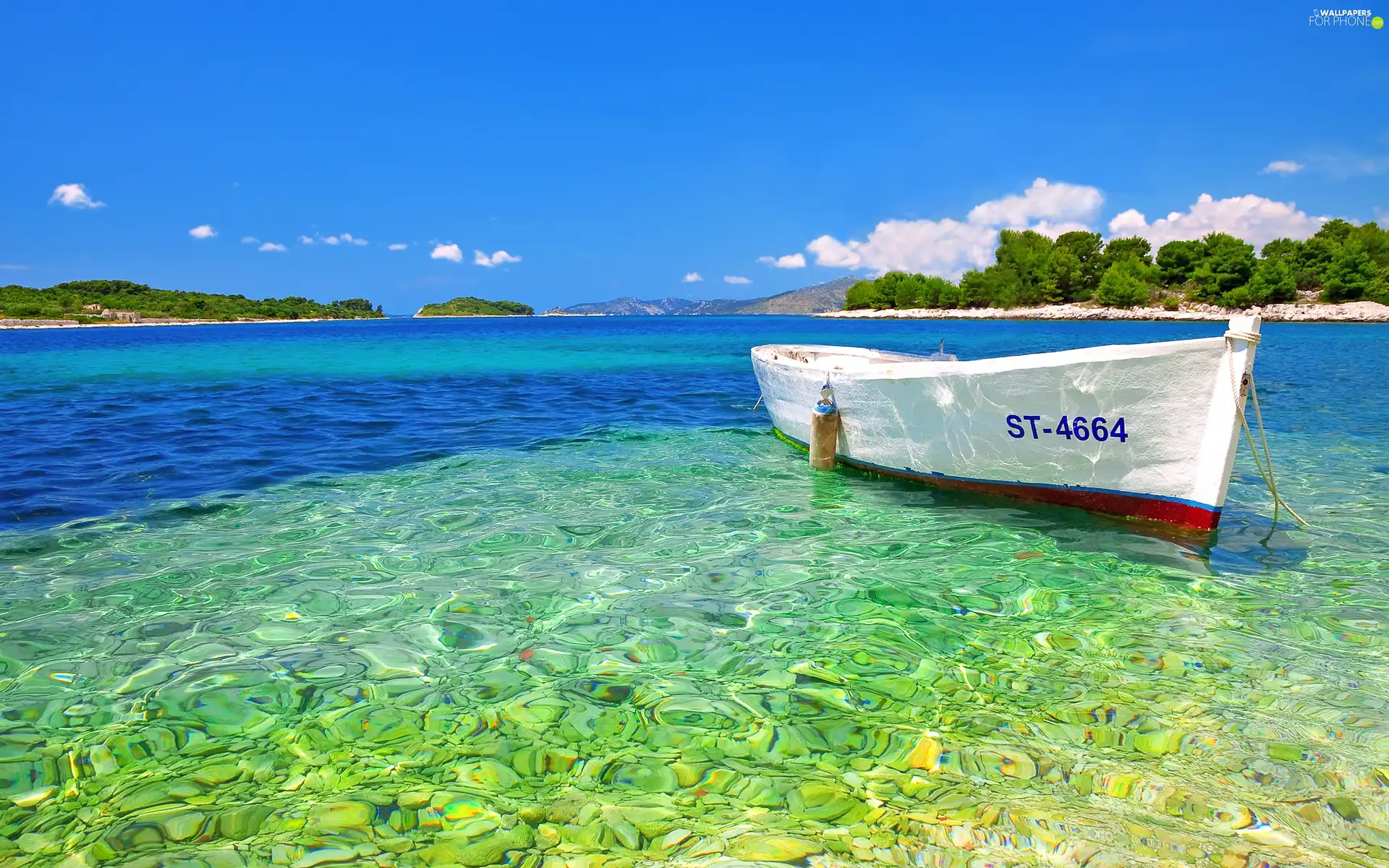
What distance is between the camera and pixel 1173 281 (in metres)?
89.1

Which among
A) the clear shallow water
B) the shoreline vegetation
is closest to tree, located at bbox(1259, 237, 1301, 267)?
the shoreline vegetation

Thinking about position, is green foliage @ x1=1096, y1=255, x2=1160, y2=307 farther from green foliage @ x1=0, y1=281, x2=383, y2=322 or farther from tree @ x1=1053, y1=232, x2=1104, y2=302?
green foliage @ x1=0, y1=281, x2=383, y2=322

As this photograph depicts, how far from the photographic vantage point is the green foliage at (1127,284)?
81125 millimetres

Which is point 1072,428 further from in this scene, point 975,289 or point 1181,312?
point 975,289

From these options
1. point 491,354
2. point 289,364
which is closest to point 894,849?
point 289,364

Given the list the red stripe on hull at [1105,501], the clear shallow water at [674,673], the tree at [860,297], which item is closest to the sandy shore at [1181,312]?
the tree at [860,297]

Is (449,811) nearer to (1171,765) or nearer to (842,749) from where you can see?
(842,749)

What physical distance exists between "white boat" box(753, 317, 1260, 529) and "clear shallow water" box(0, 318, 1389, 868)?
41 cm

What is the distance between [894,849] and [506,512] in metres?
5.55

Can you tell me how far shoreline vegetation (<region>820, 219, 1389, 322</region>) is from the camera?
69.1 meters

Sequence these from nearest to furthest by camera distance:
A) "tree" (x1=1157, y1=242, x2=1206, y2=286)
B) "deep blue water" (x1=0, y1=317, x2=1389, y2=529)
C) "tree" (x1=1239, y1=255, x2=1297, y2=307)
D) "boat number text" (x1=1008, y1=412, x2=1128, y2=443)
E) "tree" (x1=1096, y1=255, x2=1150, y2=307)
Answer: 1. "boat number text" (x1=1008, y1=412, x2=1128, y2=443)
2. "deep blue water" (x1=0, y1=317, x2=1389, y2=529)
3. "tree" (x1=1239, y1=255, x2=1297, y2=307)
4. "tree" (x1=1096, y1=255, x2=1150, y2=307)
5. "tree" (x1=1157, y1=242, x2=1206, y2=286)

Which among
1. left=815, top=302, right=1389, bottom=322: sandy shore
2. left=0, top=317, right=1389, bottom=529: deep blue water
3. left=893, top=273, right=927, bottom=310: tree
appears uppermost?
left=893, top=273, right=927, bottom=310: tree

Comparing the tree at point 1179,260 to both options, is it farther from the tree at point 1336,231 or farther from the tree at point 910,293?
the tree at point 910,293

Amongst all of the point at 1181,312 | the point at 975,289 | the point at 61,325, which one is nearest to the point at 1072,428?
the point at 1181,312
